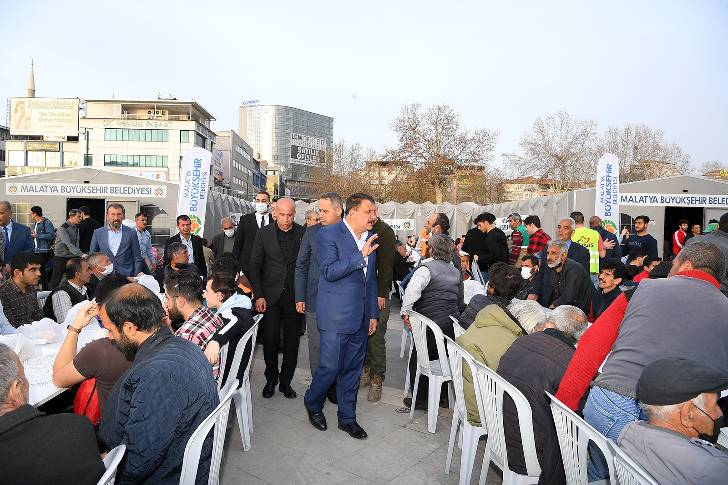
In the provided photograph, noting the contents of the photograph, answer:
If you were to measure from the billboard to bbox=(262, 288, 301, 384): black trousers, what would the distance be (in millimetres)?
73796

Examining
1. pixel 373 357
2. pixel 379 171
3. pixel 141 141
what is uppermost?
pixel 141 141

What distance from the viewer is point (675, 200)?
1672 cm

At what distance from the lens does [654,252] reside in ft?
26.2

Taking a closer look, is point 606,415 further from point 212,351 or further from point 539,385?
point 212,351

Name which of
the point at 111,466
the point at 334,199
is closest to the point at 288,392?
the point at 334,199

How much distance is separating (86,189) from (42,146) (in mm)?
70070

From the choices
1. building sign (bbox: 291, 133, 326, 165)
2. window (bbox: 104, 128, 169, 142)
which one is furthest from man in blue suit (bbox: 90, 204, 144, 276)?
building sign (bbox: 291, 133, 326, 165)

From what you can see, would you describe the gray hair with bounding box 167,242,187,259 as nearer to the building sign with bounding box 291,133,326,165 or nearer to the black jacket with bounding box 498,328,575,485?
the black jacket with bounding box 498,328,575,485

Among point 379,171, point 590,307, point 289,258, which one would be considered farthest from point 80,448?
point 379,171

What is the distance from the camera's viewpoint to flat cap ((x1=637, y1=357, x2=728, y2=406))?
1.75 meters

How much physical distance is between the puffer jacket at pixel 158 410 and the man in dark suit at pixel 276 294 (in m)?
2.69

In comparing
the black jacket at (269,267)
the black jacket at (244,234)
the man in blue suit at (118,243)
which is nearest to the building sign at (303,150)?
the man in blue suit at (118,243)

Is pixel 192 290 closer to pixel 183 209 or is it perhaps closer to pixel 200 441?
pixel 200 441

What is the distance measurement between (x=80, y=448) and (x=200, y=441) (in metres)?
0.41
